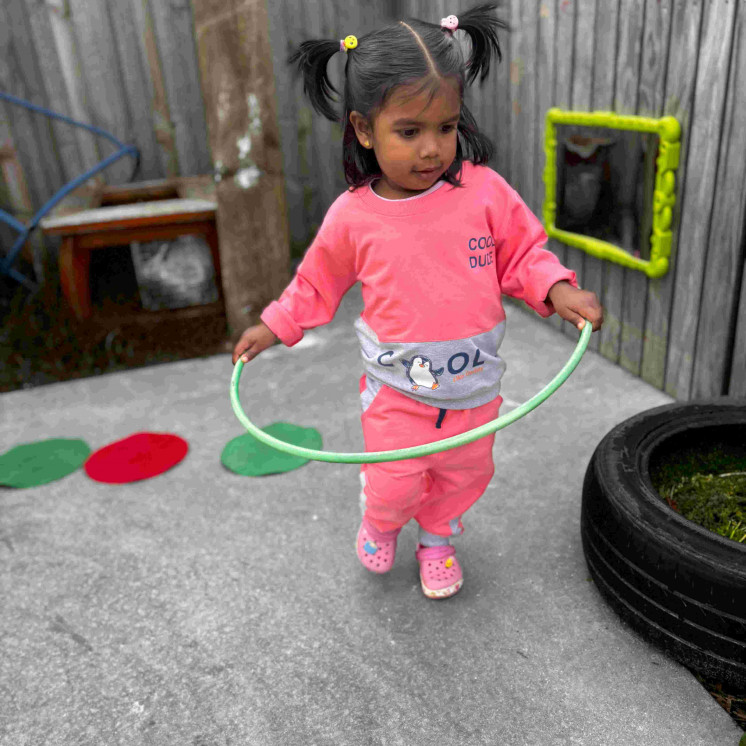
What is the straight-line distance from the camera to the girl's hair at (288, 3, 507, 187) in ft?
4.81

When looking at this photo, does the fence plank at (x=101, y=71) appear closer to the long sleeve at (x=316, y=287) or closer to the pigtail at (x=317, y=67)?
the pigtail at (x=317, y=67)

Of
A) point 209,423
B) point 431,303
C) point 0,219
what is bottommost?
point 209,423

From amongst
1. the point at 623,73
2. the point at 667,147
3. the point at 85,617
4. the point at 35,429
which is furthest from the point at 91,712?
the point at 623,73

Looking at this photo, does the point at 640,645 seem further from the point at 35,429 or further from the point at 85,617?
the point at 35,429

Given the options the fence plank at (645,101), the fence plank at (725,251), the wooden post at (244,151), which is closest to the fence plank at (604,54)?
the fence plank at (645,101)

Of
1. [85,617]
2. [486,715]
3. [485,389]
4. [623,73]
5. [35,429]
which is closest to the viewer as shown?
[486,715]

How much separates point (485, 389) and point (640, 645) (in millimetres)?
745

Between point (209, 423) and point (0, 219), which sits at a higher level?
point (0, 219)

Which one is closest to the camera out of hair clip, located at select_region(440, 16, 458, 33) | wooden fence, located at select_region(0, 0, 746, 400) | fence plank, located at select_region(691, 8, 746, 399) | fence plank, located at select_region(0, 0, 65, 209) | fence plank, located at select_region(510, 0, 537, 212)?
hair clip, located at select_region(440, 16, 458, 33)

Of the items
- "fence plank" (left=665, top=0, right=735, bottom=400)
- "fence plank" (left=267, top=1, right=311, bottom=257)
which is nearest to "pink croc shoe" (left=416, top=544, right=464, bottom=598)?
"fence plank" (left=665, top=0, right=735, bottom=400)

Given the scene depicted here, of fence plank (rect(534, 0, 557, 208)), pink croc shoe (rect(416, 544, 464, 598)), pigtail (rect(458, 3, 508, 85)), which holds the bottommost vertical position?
pink croc shoe (rect(416, 544, 464, 598))

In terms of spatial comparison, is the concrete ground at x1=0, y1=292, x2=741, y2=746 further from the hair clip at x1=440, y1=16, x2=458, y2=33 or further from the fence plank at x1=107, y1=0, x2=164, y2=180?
the fence plank at x1=107, y1=0, x2=164, y2=180

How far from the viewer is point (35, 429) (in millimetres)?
3195

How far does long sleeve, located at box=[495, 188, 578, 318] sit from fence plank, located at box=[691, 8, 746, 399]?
1.17 m
